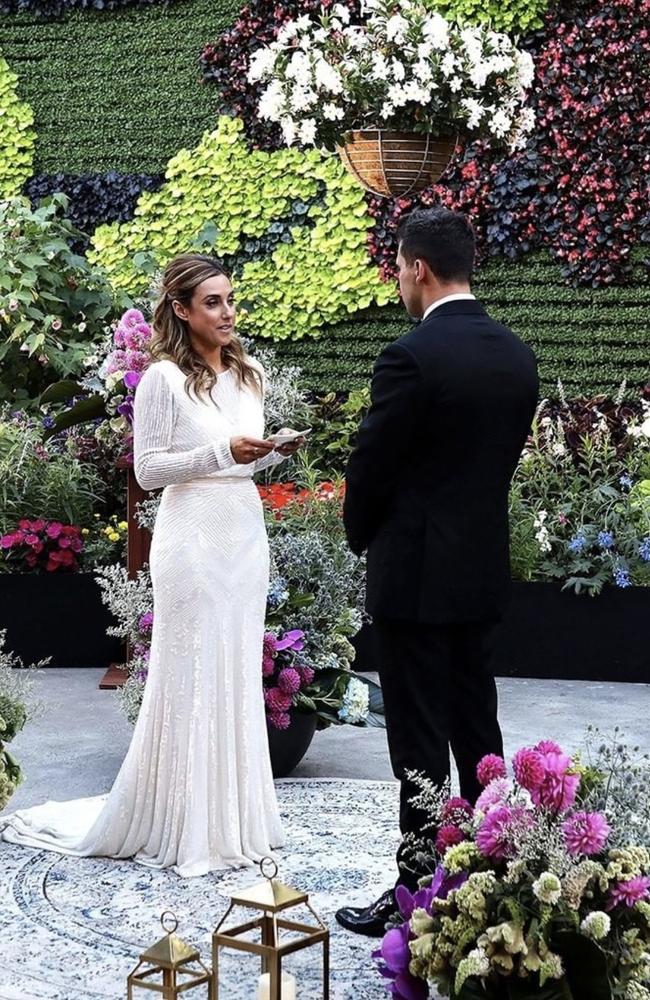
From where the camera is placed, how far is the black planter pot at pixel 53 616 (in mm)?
7234

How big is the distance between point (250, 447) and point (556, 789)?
5.50 ft

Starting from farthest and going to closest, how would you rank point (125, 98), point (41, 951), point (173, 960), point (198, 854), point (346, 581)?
1. point (125, 98)
2. point (346, 581)
3. point (198, 854)
4. point (41, 951)
5. point (173, 960)

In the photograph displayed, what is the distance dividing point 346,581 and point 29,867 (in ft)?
5.83

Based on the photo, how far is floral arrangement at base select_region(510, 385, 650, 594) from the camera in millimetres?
7016

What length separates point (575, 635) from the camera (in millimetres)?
6996

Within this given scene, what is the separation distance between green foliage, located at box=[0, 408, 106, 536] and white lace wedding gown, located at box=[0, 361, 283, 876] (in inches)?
128

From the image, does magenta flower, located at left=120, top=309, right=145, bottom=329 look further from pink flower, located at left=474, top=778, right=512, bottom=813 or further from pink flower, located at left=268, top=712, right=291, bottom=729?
pink flower, located at left=474, top=778, right=512, bottom=813

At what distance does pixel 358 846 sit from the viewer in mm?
4539

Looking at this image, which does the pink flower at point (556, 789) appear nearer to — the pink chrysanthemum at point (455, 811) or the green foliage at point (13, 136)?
the pink chrysanthemum at point (455, 811)

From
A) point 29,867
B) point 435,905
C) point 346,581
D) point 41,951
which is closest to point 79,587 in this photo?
point 346,581

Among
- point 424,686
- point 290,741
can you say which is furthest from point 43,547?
point 424,686

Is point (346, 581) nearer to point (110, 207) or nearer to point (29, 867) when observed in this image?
point (29, 867)

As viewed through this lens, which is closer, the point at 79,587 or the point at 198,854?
the point at 198,854

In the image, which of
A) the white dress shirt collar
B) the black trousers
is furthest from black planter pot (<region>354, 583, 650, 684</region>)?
the white dress shirt collar
